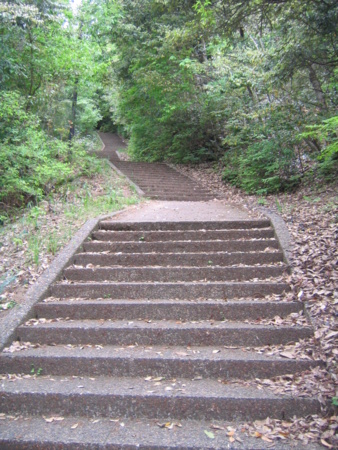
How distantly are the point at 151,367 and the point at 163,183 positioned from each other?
8849 mm

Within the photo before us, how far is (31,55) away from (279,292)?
30.1 ft

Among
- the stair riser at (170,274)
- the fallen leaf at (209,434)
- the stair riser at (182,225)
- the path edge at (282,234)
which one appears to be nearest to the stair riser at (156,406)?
the fallen leaf at (209,434)

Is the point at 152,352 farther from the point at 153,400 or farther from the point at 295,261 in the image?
the point at 295,261

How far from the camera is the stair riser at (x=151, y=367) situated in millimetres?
3291

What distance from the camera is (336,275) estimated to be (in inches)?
162

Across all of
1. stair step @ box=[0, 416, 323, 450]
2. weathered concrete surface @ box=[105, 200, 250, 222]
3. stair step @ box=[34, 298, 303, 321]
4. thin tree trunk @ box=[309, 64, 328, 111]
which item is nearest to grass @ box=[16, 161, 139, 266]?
weathered concrete surface @ box=[105, 200, 250, 222]

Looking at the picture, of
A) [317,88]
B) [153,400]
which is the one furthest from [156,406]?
[317,88]

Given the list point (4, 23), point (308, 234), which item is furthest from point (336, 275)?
point (4, 23)

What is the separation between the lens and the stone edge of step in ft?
12.8

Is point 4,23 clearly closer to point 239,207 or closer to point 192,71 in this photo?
point 192,71

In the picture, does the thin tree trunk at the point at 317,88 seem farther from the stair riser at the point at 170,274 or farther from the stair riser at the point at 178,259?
the stair riser at the point at 170,274

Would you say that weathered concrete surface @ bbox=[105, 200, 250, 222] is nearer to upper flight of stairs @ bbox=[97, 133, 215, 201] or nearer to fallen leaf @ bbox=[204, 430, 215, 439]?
upper flight of stairs @ bbox=[97, 133, 215, 201]

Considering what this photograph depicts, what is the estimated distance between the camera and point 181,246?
549 cm

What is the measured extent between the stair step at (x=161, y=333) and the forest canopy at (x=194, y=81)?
2.66 meters
